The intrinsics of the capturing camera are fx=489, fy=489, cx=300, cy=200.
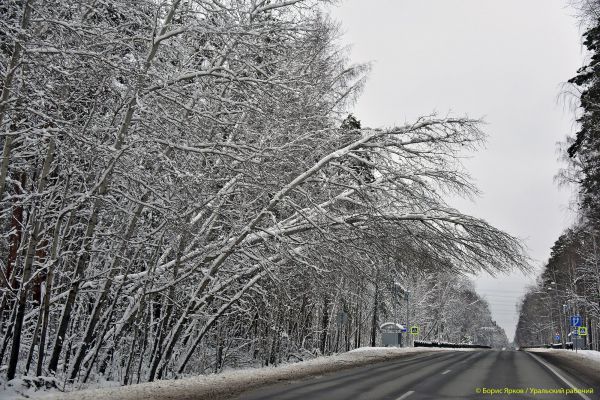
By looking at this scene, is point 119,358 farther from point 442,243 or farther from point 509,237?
point 509,237

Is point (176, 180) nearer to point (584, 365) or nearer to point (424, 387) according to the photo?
point (424, 387)

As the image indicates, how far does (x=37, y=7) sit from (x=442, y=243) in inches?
393

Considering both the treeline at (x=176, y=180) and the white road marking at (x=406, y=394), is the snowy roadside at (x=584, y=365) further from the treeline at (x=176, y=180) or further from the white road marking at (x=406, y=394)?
the white road marking at (x=406, y=394)

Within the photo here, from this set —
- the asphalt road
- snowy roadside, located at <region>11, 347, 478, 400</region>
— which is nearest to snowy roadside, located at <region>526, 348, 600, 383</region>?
the asphalt road

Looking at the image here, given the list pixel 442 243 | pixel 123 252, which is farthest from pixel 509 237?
pixel 123 252

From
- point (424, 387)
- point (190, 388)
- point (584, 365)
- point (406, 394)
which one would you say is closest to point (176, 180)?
point (190, 388)

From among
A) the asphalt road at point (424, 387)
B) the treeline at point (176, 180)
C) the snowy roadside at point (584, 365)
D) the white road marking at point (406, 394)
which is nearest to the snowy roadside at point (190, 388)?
the asphalt road at point (424, 387)

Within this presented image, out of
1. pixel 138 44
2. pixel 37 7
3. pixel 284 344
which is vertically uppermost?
pixel 138 44

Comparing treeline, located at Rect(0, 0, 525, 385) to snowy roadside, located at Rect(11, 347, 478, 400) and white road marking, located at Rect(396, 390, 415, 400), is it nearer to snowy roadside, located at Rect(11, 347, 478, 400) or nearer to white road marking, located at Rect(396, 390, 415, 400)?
snowy roadside, located at Rect(11, 347, 478, 400)

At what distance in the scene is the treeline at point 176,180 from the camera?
7.34m

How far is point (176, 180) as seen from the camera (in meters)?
9.54

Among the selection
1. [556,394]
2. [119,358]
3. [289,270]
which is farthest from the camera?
[289,270]

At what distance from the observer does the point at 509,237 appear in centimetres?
1195

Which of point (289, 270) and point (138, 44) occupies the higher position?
point (138, 44)
